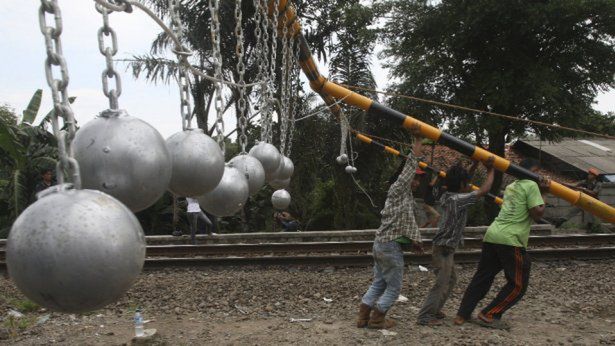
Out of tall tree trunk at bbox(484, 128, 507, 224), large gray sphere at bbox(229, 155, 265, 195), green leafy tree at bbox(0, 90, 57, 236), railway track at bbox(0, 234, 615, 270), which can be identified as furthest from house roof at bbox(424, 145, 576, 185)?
large gray sphere at bbox(229, 155, 265, 195)

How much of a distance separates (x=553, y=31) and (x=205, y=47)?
984 centimetres

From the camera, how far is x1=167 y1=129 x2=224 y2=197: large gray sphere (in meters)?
2.22

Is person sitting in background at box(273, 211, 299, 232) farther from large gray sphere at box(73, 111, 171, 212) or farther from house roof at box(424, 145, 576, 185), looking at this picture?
large gray sphere at box(73, 111, 171, 212)

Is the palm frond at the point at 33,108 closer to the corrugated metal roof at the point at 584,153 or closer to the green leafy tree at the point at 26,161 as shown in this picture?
the green leafy tree at the point at 26,161

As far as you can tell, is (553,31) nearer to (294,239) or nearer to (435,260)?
(294,239)

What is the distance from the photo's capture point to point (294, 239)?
1058 cm

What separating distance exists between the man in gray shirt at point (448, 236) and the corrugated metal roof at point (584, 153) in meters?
17.5

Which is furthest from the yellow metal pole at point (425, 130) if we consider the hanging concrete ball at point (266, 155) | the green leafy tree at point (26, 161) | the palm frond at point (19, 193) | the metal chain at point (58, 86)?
the palm frond at point (19, 193)

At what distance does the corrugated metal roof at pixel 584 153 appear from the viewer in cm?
2170

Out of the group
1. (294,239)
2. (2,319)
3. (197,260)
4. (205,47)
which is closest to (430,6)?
(205,47)

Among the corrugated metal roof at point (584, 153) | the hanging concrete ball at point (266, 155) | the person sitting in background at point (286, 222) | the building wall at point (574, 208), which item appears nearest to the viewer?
the hanging concrete ball at point (266, 155)

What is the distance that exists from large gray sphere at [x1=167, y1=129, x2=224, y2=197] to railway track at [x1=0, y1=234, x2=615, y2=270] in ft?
18.8

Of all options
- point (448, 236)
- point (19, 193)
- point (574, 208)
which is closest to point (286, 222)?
point (19, 193)

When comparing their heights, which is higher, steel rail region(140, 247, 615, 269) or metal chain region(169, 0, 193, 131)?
metal chain region(169, 0, 193, 131)
